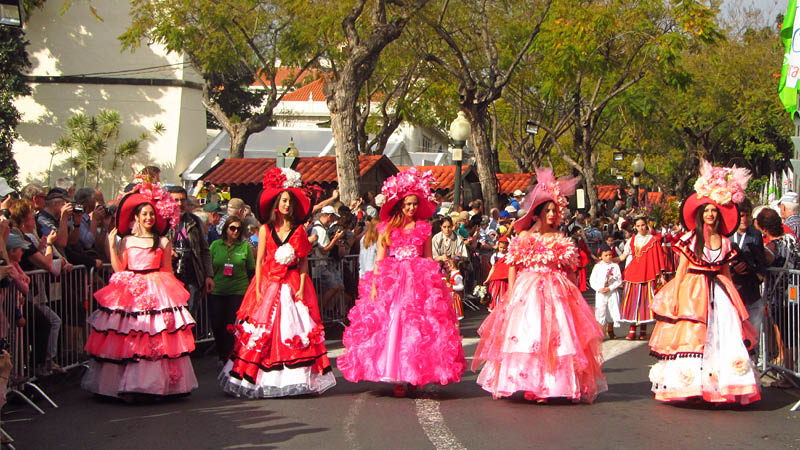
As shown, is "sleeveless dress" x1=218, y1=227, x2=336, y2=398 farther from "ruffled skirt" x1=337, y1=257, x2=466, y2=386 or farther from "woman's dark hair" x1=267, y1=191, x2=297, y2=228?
"ruffled skirt" x1=337, y1=257, x2=466, y2=386

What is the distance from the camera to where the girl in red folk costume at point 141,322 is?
30.2 feet

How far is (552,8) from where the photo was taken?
1251 inches

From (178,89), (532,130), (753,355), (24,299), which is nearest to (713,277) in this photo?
(753,355)

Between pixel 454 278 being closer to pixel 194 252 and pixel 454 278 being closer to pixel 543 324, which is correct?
pixel 194 252

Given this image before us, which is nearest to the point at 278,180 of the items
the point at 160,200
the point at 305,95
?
the point at 160,200

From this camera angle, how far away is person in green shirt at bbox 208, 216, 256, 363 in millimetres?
11516

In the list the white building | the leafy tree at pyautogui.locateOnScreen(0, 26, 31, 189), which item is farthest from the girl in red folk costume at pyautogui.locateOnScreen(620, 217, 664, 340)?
the white building

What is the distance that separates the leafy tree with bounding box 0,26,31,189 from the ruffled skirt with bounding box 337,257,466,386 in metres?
29.7

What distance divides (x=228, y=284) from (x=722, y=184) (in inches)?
222

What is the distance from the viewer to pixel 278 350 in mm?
9242

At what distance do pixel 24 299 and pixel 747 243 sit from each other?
7122mm

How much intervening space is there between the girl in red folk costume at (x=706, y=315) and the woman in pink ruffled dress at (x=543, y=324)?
604 millimetres

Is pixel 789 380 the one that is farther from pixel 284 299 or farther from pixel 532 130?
pixel 532 130

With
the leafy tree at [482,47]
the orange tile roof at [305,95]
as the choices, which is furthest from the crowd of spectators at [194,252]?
the orange tile roof at [305,95]
